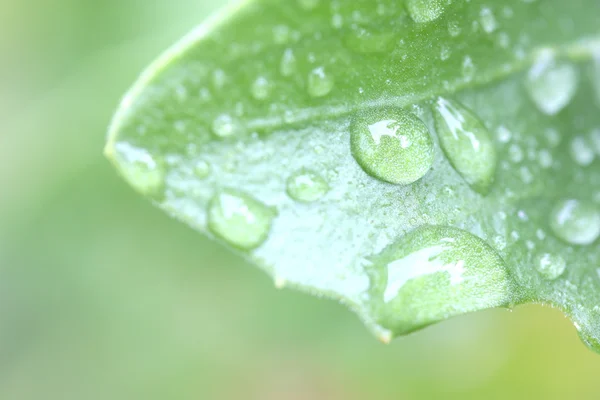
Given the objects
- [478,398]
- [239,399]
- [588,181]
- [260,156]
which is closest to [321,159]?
[260,156]

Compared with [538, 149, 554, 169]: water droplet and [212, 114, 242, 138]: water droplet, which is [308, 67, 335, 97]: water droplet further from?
[538, 149, 554, 169]: water droplet

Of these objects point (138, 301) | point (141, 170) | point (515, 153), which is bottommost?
point (138, 301)

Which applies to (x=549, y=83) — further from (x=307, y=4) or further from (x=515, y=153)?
(x=307, y=4)

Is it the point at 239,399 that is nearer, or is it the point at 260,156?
the point at 260,156

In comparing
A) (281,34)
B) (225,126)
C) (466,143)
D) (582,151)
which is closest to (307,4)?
(281,34)

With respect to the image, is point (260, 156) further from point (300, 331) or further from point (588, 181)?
point (300, 331)

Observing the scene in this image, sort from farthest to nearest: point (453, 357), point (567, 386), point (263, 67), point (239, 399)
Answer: point (239, 399), point (453, 357), point (567, 386), point (263, 67)
